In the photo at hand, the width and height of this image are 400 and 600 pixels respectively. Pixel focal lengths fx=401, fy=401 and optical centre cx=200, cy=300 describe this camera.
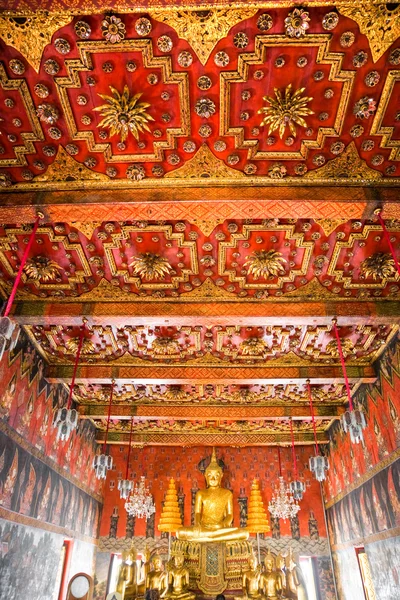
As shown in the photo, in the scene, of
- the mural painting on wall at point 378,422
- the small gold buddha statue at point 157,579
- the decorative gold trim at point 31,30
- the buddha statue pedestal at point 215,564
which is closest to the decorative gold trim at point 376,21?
the decorative gold trim at point 31,30

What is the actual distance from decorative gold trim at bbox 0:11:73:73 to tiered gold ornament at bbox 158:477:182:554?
1241 cm

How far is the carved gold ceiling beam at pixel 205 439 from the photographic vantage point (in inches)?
516

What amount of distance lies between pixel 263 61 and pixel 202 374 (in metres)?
6.40

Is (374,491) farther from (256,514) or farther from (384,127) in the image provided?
(384,127)

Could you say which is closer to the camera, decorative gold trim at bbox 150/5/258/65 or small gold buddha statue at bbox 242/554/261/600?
decorative gold trim at bbox 150/5/258/65

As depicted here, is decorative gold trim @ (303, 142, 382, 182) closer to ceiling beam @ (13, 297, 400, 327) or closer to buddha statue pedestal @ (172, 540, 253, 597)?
ceiling beam @ (13, 297, 400, 327)

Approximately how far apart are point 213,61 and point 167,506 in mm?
12580

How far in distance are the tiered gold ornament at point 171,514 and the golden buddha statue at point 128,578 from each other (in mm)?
5768

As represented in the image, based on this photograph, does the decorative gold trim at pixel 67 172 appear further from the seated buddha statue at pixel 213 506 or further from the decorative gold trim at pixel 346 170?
the seated buddha statue at pixel 213 506

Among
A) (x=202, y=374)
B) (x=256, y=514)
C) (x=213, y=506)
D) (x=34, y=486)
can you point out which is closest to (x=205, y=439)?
(x=256, y=514)

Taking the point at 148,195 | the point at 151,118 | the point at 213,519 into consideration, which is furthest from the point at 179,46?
the point at 213,519

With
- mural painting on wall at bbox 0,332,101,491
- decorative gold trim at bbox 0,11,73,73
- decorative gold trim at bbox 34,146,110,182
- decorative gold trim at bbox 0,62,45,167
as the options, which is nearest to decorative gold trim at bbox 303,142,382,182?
decorative gold trim at bbox 34,146,110,182

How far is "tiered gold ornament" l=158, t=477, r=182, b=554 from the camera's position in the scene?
12266 mm

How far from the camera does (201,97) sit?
12.8 feet
